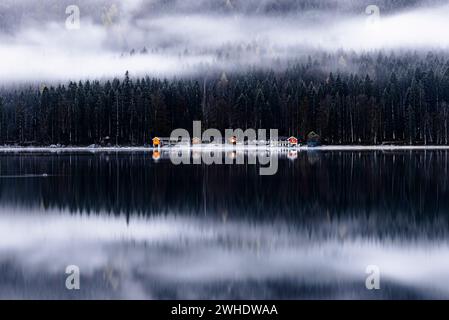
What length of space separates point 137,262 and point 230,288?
11.2ft

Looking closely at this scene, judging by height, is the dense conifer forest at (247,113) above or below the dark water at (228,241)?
above

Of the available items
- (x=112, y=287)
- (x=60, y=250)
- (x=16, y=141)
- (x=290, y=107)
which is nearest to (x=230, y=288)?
(x=112, y=287)

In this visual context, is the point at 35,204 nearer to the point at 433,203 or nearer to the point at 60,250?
the point at 60,250

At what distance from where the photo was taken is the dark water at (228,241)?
13.3m

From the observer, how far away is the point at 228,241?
1783 centimetres

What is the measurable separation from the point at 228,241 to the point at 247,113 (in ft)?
439

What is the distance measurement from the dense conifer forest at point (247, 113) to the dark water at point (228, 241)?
10660 centimetres

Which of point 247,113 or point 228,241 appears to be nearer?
point 228,241

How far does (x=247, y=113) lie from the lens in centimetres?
15062

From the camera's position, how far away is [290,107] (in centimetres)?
15062

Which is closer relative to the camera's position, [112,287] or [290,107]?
[112,287]

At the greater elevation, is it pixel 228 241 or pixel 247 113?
pixel 247 113

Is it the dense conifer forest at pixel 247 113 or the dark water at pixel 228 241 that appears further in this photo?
the dense conifer forest at pixel 247 113

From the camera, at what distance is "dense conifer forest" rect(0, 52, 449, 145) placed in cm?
13562
